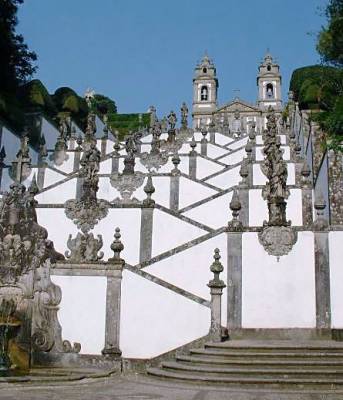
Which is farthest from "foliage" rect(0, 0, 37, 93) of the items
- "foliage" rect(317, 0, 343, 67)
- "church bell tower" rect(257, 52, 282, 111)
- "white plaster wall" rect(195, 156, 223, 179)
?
"church bell tower" rect(257, 52, 282, 111)

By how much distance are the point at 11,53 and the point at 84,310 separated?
875 inches

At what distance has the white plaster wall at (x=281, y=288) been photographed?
41.0 feet

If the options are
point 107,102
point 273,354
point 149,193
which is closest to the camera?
point 273,354

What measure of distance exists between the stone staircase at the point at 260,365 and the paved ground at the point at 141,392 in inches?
13.4

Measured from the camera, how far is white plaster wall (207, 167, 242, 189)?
22719 millimetres

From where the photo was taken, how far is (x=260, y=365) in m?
9.14

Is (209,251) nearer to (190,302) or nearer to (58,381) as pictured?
(190,302)

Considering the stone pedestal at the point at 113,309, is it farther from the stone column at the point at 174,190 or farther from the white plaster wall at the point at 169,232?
the stone column at the point at 174,190

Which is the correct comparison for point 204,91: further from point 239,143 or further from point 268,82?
point 239,143

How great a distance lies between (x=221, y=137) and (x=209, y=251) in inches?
841

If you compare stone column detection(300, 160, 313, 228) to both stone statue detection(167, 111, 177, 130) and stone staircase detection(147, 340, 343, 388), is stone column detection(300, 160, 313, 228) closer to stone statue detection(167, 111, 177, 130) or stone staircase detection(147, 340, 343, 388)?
stone staircase detection(147, 340, 343, 388)

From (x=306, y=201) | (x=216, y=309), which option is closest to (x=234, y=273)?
(x=216, y=309)

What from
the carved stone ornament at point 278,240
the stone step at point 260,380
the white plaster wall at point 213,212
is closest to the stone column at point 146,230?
the white plaster wall at point 213,212

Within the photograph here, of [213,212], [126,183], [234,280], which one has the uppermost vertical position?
[126,183]
